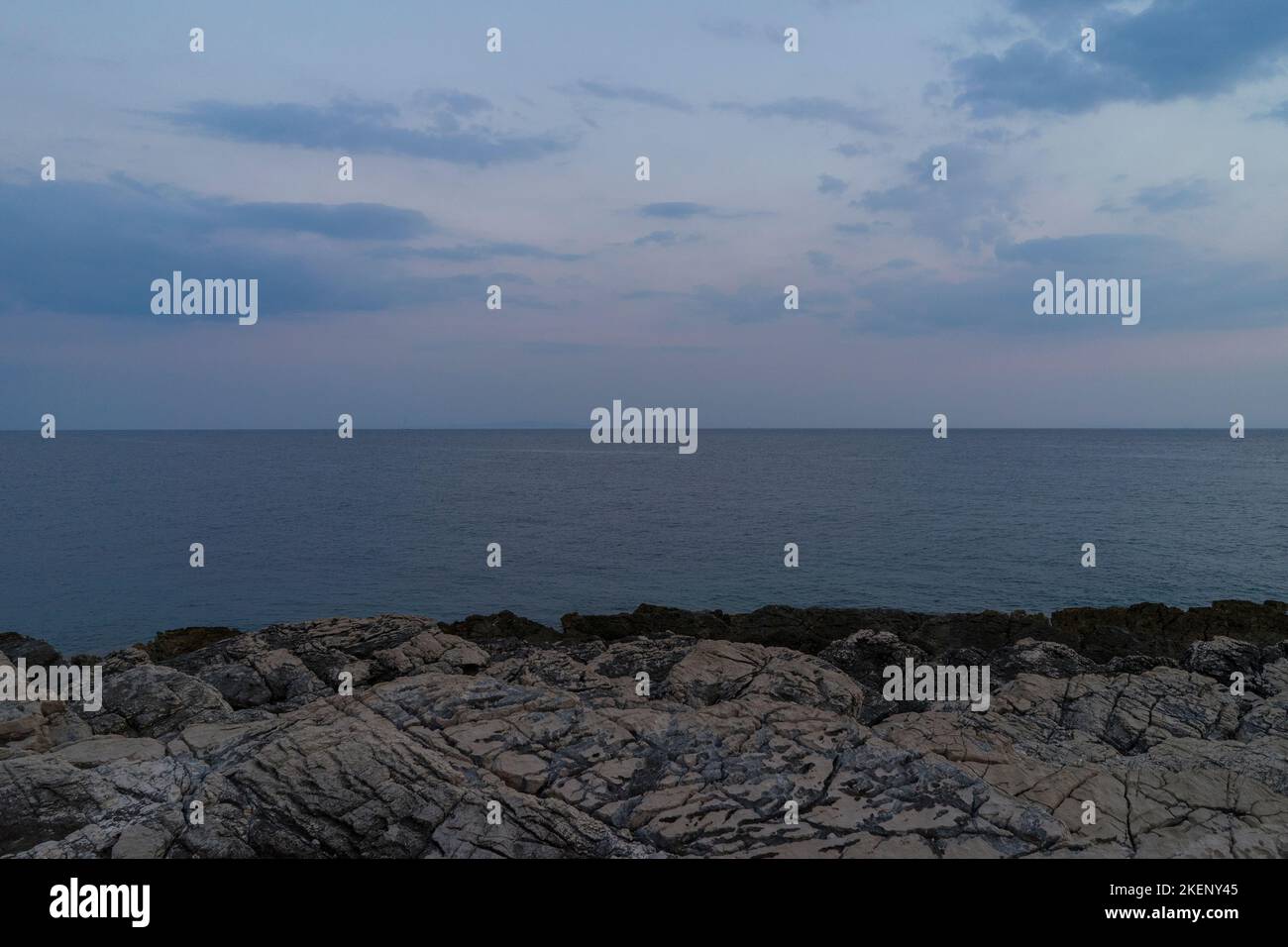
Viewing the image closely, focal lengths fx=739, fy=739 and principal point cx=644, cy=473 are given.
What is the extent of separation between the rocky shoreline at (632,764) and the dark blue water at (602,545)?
22495 mm

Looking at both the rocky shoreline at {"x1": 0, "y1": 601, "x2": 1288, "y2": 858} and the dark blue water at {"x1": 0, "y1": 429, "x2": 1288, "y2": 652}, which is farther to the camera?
the dark blue water at {"x1": 0, "y1": 429, "x2": 1288, "y2": 652}

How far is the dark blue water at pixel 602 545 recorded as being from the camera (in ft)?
148

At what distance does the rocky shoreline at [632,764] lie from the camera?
11.6 m

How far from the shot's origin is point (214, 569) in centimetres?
5331

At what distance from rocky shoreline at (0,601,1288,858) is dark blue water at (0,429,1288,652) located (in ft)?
73.8

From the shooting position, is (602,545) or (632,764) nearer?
(632,764)

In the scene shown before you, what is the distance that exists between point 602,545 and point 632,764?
48668mm

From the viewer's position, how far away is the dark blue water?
45125mm

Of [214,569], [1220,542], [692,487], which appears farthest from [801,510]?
[214,569]

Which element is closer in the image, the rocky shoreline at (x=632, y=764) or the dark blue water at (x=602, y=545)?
the rocky shoreline at (x=632, y=764)

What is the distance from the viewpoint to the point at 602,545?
204 feet

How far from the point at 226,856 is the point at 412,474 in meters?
128
